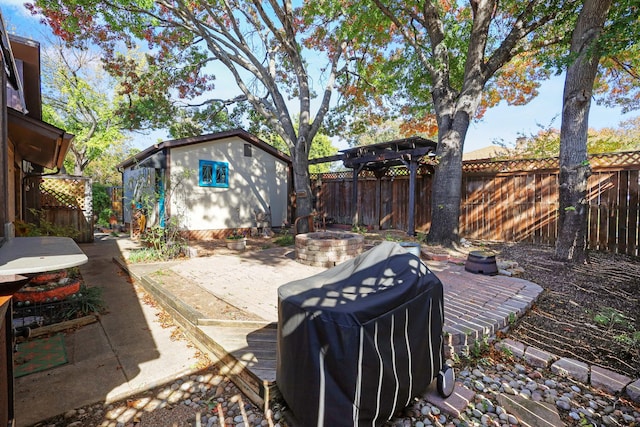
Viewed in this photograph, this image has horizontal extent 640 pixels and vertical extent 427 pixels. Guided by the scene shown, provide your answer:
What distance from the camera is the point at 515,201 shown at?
845cm

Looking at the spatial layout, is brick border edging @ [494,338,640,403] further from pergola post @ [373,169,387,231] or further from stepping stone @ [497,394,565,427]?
pergola post @ [373,169,387,231]

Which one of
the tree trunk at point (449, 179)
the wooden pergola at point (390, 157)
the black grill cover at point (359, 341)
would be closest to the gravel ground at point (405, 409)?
the black grill cover at point (359, 341)

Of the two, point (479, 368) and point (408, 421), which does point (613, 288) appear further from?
point (408, 421)

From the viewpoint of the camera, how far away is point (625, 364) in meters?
2.71

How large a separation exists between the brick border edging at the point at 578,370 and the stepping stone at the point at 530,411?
1.87 ft

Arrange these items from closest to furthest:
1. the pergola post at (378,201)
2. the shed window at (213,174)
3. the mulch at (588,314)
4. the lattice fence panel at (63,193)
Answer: the mulch at (588,314), the lattice fence panel at (63,193), the shed window at (213,174), the pergola post at (378,201)

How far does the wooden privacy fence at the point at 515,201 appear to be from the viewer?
662cm

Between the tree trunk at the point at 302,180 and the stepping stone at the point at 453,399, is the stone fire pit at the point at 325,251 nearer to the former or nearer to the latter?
the tree trunk at the point at 302,180

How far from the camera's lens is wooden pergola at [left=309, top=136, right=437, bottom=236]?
882 centimetres

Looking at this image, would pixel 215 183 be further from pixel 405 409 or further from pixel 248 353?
pixel 405 409

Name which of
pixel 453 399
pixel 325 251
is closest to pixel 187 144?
pixel 325 251

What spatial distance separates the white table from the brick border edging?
148 inches

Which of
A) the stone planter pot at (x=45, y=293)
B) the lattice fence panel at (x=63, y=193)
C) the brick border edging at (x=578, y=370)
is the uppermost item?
the lattice fence panel at (x=63, y=193)

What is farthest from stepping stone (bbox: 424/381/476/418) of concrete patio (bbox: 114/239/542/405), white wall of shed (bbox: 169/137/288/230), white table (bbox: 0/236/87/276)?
white wall of shed (bbox: 169/137/288/230)
